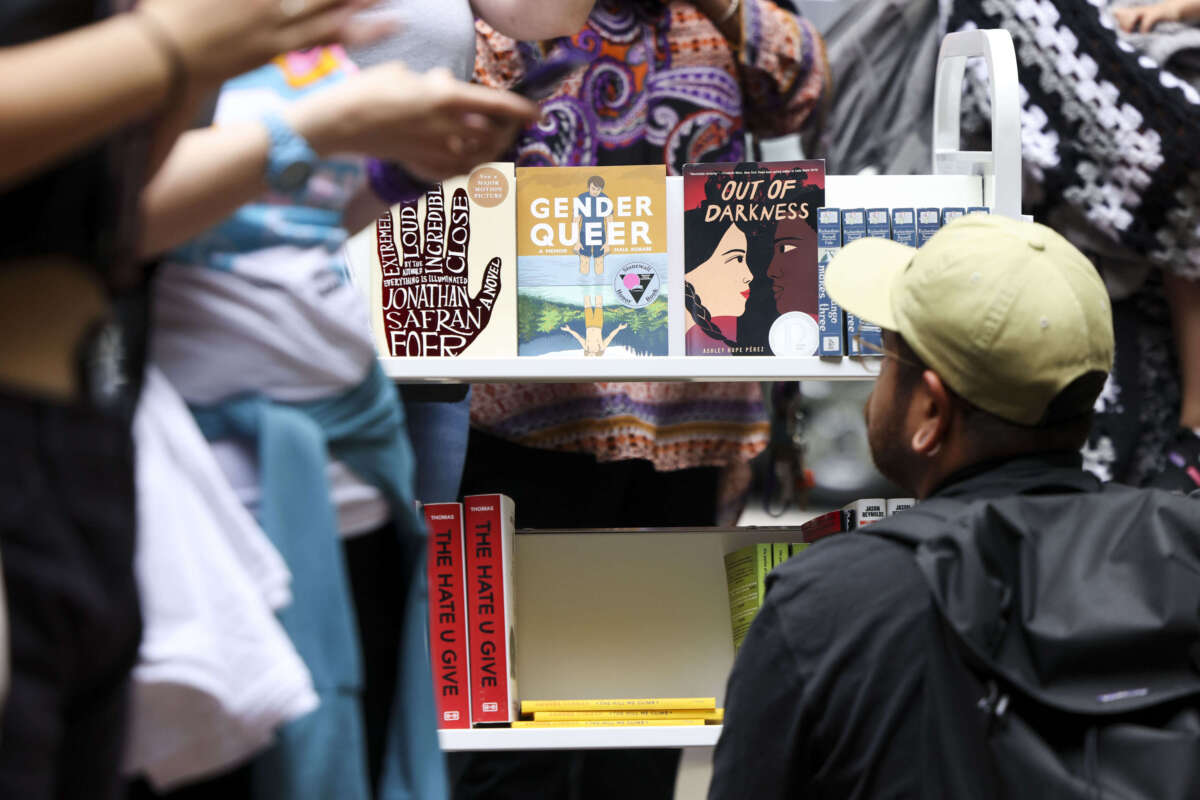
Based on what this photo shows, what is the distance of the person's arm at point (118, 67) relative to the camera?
567 mm

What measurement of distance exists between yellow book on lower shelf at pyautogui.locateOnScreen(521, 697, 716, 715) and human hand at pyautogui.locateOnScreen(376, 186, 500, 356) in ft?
1.80

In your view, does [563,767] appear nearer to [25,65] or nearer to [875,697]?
[875,697]

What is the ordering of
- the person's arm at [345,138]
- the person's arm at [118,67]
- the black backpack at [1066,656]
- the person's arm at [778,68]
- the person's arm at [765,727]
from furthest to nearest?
the person's arm at [778,68]
the person's arm at [765,727]
the black backpack at [1066,656]
the person's arm at [345,138]
the person's arm at [118,67]

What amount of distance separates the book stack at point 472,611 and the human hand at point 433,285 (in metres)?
0.26

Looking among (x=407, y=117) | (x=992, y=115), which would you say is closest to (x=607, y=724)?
(x=992, y=115)

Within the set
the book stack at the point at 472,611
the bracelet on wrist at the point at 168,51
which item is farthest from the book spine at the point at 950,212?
the bracelet on wrist at the point at 168,51

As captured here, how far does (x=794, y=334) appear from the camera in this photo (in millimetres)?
1911

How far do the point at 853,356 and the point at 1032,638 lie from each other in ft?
2.64

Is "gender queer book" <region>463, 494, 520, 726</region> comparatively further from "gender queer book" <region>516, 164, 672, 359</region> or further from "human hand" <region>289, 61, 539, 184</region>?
"human hand" <region>289, 61, 539, 184</region>

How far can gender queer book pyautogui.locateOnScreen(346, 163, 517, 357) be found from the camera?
6.24 feet

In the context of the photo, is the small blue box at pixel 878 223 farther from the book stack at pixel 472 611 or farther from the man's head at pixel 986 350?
the book stack at pixel 472 611

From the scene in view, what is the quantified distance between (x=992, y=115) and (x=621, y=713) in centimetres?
110

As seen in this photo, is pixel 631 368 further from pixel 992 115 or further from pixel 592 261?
pixel 992 115

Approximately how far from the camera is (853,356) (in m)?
1.89
